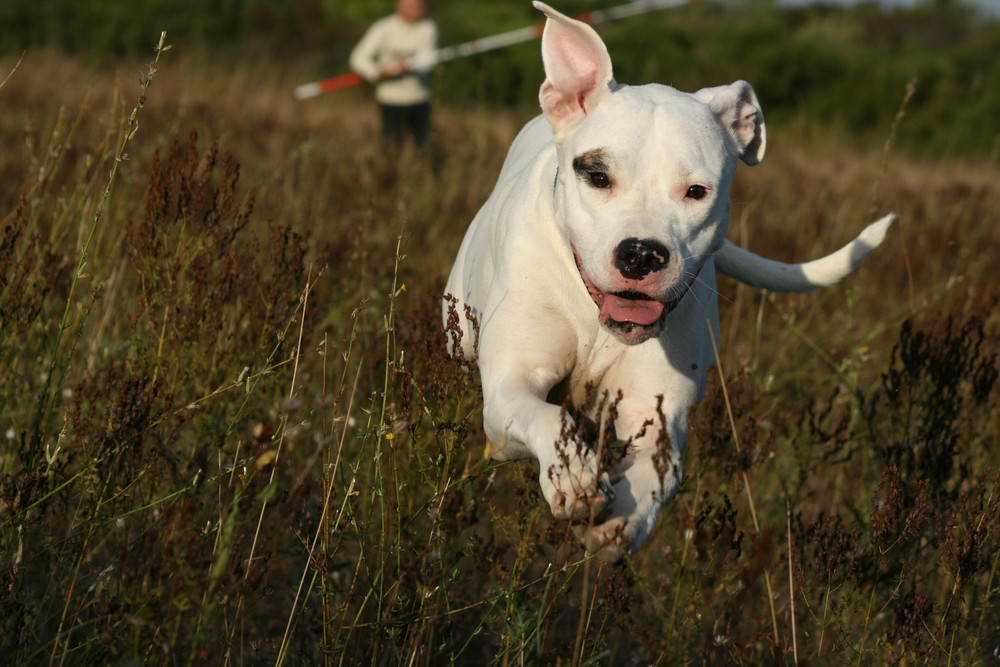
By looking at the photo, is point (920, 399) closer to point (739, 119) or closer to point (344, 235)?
point (739, 119)

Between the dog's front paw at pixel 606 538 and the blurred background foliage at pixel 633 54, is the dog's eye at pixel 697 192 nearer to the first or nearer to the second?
the dog's front paw at pixel 606 538

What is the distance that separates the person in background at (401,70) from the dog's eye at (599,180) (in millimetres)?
7723

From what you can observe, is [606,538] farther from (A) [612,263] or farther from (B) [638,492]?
(A) [612,263]

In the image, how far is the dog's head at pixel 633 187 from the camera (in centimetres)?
290

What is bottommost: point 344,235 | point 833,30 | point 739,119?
point 833,30

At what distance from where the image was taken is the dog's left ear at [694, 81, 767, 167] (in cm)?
334

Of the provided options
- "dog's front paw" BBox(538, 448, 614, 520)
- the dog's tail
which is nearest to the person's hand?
the dog's tail

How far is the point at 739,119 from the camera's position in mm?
3420

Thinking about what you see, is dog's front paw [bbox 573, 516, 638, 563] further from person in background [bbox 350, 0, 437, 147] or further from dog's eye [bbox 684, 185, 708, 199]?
person in background [bbox 350, 0, 437, 147]

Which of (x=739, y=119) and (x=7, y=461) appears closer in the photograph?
(x=7, y=461)

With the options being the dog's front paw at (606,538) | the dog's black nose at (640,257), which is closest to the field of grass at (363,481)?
the dog's front paw at (606,538)

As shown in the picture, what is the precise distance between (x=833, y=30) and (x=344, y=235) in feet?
76.8

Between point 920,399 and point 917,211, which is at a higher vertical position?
point 920,399

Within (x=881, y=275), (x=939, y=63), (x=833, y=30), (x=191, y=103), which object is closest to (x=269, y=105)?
(x=191, y=103)
